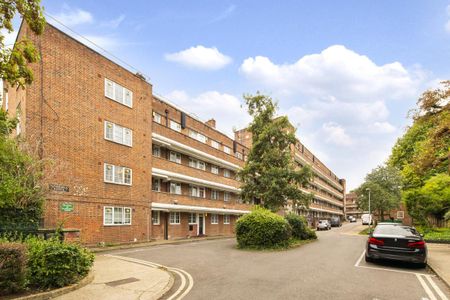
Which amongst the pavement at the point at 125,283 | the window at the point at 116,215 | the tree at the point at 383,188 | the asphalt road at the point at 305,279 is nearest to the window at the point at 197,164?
the window at the point at 116,215

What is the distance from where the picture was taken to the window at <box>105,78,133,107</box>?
21803 millimetres

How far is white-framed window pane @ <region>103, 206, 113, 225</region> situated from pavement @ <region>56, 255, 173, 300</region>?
8.67 metres

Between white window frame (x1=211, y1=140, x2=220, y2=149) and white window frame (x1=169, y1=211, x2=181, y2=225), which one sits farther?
white window frame (x1=211, y1=140, x2=220, y2=149)

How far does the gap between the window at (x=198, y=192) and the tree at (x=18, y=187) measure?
17768 mm

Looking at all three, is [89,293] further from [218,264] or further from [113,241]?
[113,241]

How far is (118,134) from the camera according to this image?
72.7ft

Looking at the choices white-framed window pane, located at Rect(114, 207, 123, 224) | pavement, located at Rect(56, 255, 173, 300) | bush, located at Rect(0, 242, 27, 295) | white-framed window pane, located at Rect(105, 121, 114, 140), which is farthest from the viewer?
white-framed window pane, located at Rect(105, 121, 114, 140)

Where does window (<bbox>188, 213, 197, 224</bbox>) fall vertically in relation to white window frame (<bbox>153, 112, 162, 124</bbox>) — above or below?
below

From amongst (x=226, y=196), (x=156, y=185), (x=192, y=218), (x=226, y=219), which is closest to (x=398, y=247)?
(x=156, y=185)

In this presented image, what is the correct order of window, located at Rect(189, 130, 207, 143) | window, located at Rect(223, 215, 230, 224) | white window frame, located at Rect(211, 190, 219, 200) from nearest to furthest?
1. window, located at Rect(189, 130, 207, 143)
2. white window frame, located at Rect(211, 190, 219, 200)
3. window, located at Rect(223, 215, 230, 224)

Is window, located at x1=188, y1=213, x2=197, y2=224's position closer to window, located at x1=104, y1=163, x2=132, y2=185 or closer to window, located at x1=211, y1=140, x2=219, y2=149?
window, located at x1=211, y1=140, x2=219, y2=149

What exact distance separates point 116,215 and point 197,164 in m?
12.9

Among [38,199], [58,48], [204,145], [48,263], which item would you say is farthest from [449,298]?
[204,145]

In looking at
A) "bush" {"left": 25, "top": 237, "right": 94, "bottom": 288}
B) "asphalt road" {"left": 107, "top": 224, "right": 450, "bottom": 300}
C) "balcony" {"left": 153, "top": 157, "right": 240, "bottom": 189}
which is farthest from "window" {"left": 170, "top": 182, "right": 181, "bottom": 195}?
"bush" {"left": 25, "top": 237, "right": 94, "bottom": 288}
